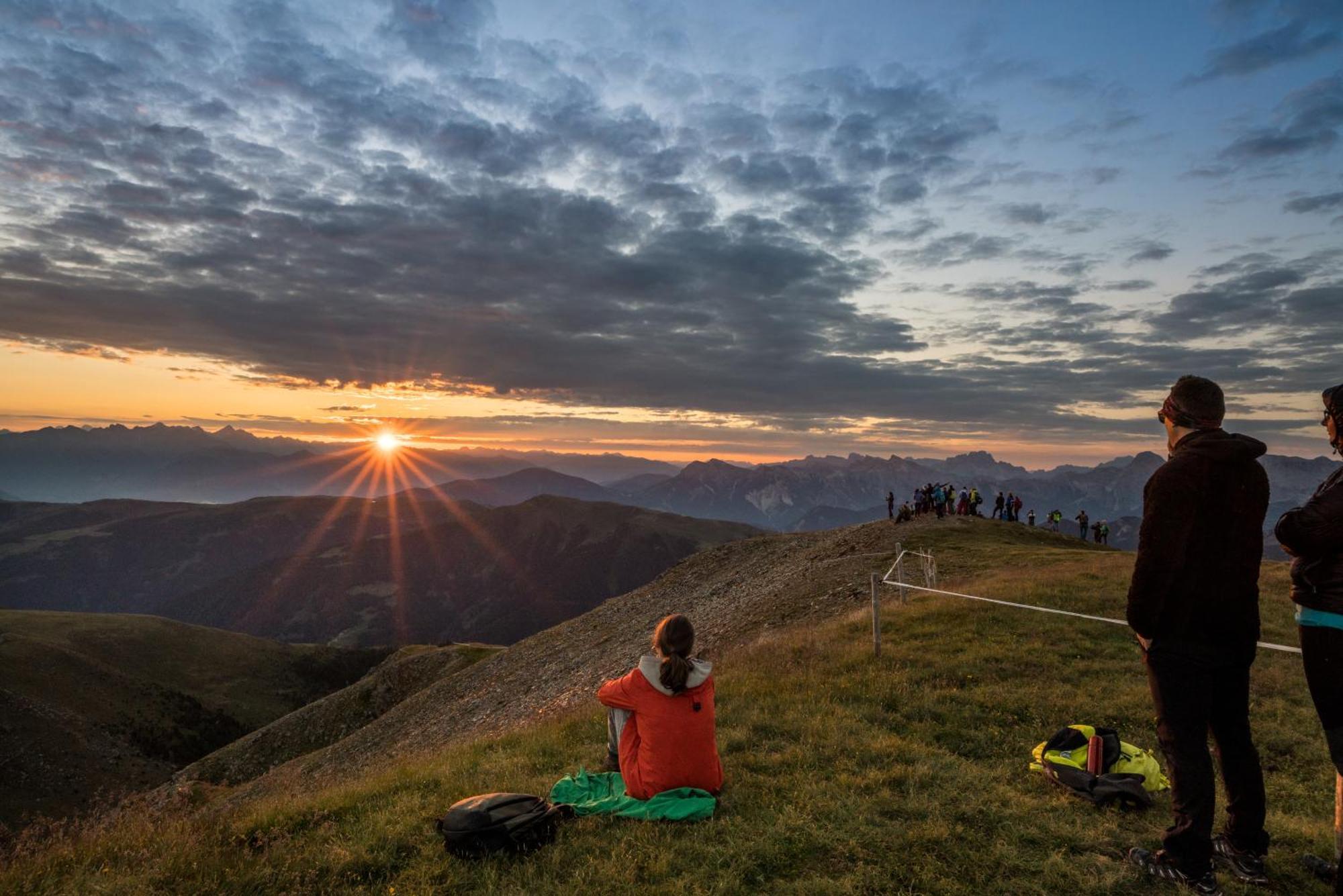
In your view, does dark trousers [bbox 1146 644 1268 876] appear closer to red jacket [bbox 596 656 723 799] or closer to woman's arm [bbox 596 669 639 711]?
red jacket [bbox 596 656 723 799]

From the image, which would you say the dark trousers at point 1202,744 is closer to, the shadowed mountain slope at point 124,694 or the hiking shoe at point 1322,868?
the hiking shoe at point 1322,868

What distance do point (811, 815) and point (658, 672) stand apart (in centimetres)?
216

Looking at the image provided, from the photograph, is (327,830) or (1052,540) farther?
(1052,540)

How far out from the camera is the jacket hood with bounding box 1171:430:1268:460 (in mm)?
4922

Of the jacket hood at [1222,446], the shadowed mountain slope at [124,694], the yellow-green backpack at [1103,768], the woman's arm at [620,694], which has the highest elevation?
the jacket hood at [1222,446]

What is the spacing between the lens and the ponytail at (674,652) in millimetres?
6375

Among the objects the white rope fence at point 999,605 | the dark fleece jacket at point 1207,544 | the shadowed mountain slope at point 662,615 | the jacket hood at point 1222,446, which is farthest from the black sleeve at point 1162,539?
the shadowed mountain slope at point 662,615

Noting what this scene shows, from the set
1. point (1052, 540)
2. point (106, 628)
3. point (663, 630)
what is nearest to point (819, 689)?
point (663, 630)

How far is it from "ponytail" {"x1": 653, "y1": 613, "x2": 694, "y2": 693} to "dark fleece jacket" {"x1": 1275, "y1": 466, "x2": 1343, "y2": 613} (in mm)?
4842

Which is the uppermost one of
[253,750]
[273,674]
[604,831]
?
[604,831]

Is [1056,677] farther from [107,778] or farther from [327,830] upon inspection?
[107,778]

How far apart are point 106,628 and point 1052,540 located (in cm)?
14445

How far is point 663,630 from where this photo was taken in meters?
6.50

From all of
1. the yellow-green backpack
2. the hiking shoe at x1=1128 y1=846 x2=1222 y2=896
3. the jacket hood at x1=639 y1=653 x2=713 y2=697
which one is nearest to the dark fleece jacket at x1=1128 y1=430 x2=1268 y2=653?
the hiking shoe at x1=1128 y1=846 x2=1222 y2=896
